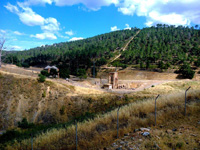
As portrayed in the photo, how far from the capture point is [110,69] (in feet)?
243

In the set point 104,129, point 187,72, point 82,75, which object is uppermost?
point 187,72

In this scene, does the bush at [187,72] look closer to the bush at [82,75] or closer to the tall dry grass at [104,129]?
the bush at [82,75]

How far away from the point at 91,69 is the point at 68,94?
50.0m

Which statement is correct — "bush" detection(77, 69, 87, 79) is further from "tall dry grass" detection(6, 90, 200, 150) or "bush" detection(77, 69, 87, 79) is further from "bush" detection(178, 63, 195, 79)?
"tall dry grass" detection(6, 90, 200, 150)

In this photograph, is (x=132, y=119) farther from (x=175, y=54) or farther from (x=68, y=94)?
(x=175, y=54)

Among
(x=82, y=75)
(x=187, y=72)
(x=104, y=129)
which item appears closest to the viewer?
(x=104, y=129)

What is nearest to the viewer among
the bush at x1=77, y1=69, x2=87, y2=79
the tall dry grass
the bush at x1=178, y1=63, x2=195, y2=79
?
the tall dry grass

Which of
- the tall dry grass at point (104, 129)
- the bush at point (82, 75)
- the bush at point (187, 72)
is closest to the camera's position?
the tall dry grass at point (104, 129)

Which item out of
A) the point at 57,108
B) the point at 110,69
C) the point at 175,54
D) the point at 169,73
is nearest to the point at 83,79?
the point at 110,69

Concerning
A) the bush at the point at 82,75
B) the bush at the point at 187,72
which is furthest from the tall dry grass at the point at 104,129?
the bush at the point at 187,72

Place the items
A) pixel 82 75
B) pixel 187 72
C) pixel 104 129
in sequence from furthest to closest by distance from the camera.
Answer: pixel 82 75, pixel 187 72, pixel 104 129

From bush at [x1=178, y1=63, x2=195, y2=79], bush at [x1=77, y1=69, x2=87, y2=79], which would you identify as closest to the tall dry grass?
bush at [x1=77, y1=69, x2=87, y2=79]

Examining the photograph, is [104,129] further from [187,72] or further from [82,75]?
[187,72]

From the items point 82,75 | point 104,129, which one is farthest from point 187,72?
point 104,129
